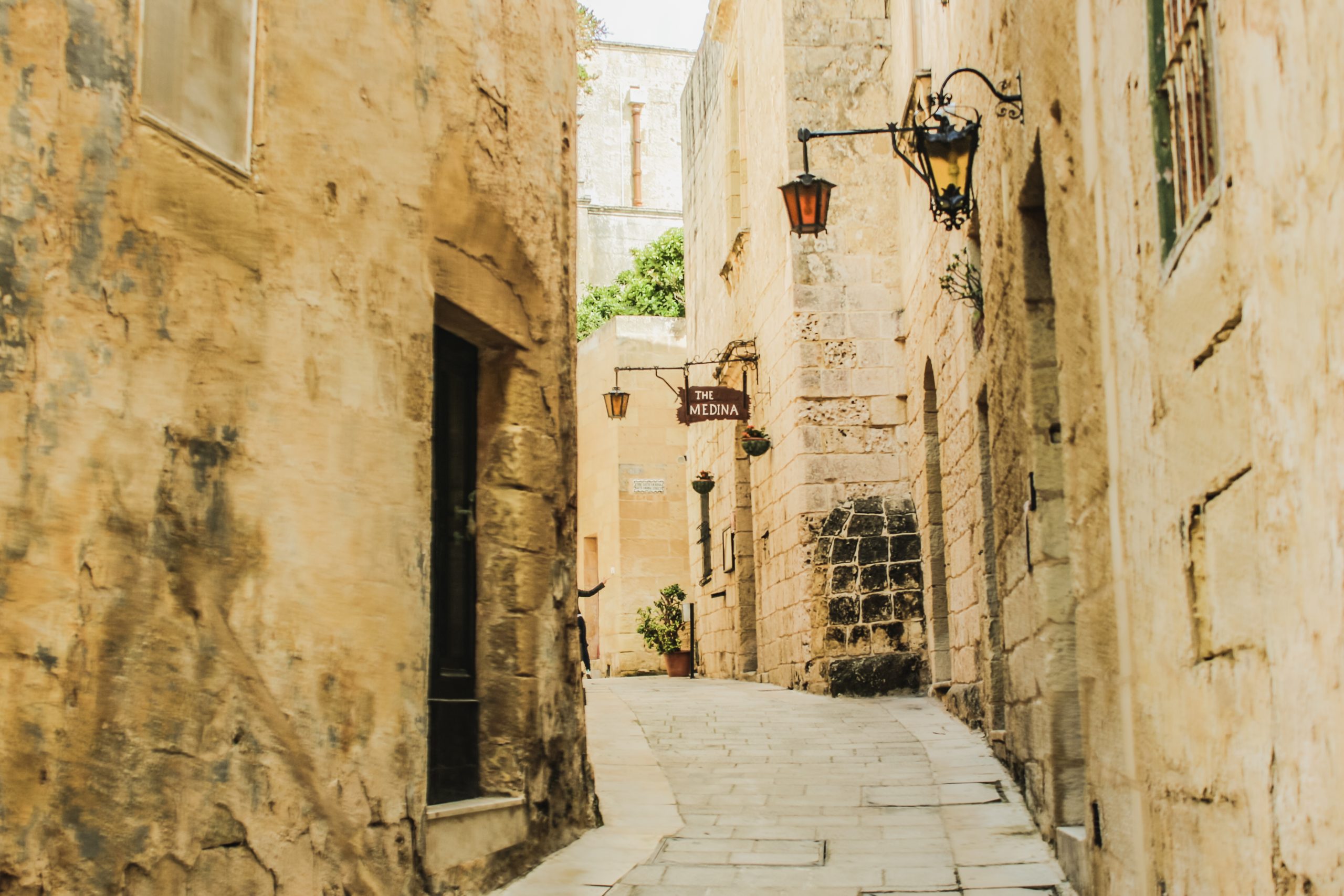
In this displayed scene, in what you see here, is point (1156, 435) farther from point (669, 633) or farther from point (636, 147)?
point (636, 147)

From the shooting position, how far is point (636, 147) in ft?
123

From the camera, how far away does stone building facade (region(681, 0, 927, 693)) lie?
11805 millimetres

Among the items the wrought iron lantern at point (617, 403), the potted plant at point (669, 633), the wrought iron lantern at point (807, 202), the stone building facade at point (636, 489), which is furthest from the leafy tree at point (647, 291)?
the wrought iron lantern at point (807, 202)

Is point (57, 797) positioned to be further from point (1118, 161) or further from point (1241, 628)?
point (1118, 161)

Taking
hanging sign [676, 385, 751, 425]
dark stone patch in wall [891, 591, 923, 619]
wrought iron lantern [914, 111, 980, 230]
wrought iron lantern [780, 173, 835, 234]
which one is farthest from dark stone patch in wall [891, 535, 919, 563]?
wrought iron lantern [914, 111, 980, 230]

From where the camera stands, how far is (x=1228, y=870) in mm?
2643

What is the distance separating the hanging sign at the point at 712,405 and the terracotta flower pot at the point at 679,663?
442 cm

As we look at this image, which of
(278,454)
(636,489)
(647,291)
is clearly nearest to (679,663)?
(636,489)

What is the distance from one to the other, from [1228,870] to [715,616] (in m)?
13.9

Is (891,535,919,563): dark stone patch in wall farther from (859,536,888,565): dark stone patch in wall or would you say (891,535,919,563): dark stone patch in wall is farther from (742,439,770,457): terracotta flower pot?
(742,439,770,457): terracotta flower pot

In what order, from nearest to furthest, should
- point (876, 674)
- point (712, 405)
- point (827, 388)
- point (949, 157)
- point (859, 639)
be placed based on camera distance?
point (949, 157) → point (876, 674) → point (859, 639) → point (827, 388) → point (712, 405)

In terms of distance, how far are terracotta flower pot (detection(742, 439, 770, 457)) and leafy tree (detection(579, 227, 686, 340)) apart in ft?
45.6

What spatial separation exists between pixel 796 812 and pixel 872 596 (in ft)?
18.4

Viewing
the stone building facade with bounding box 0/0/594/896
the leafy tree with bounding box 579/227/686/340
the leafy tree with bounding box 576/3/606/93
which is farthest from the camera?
the leafy tree with bounding box 576/3/606/93
